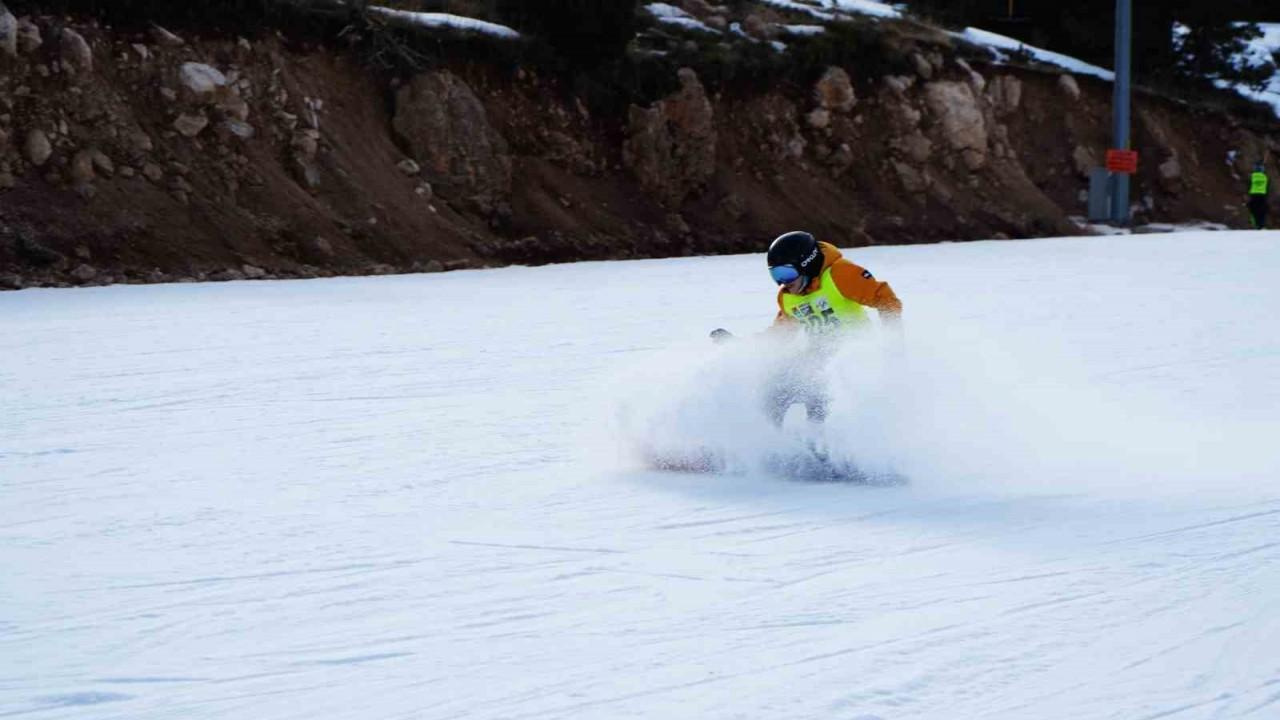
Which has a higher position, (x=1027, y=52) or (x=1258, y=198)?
(x=1027, y=52)

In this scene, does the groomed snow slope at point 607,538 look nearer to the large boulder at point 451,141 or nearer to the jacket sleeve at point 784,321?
the jacket sleeve at point 784,321

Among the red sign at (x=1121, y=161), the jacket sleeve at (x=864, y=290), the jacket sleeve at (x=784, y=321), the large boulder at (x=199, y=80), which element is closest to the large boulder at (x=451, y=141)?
the large boulder at (x=199, y=80)

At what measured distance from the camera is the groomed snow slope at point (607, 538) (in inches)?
202

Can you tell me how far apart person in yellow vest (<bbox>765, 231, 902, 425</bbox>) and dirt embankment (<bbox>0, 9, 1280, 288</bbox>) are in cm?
1409

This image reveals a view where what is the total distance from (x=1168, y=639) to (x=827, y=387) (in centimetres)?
326

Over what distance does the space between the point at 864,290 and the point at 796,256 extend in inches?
15.2

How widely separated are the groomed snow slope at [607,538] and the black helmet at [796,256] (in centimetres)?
52

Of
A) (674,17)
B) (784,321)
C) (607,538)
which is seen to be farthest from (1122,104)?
(607,538)

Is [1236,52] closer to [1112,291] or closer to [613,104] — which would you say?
[613,104]

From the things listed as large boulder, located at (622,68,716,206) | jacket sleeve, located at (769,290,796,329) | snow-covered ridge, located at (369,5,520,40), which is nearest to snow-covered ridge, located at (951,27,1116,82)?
large boulder, located at (622,68,716,206)

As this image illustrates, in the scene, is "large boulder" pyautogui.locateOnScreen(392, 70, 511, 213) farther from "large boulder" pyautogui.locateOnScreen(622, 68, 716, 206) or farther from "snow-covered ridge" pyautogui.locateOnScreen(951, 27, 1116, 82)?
"snow-covered ridge" pyautogui.locateOnScreen(951, 27, 1116, 82)

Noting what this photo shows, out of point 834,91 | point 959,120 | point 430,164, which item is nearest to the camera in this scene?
point 430,164

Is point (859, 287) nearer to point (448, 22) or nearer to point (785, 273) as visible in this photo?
point (785, 273)

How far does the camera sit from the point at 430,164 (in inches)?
1093
